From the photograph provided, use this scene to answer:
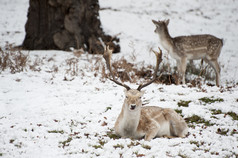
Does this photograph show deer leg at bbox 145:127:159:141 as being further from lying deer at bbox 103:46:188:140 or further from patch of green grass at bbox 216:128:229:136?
patch of green grass at bbox 216:128:229:136

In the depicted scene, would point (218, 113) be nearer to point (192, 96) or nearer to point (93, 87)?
point (192, 96)

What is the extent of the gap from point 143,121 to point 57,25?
26.9 ft

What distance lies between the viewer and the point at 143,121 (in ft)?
16.0

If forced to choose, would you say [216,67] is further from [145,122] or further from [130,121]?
[130,121]

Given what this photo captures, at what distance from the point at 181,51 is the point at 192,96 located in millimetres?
3281

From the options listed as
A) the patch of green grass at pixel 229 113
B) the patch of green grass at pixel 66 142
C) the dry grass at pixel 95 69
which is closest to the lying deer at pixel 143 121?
the patch of green grass at pixel 66 142

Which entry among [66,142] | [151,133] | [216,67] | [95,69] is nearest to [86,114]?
[66,142]

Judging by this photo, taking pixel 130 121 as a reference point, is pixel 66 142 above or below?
below

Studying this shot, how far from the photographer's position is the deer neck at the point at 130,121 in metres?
4.45

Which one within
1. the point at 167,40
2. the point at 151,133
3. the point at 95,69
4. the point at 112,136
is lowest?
the point at 112,136

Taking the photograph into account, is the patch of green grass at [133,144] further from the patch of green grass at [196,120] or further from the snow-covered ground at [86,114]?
the patch of green grass at [196,120]

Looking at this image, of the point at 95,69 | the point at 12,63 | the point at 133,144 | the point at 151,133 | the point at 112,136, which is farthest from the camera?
the point at 95,69

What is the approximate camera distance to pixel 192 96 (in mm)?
6680

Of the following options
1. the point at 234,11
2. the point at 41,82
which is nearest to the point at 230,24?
the point at 234,11
